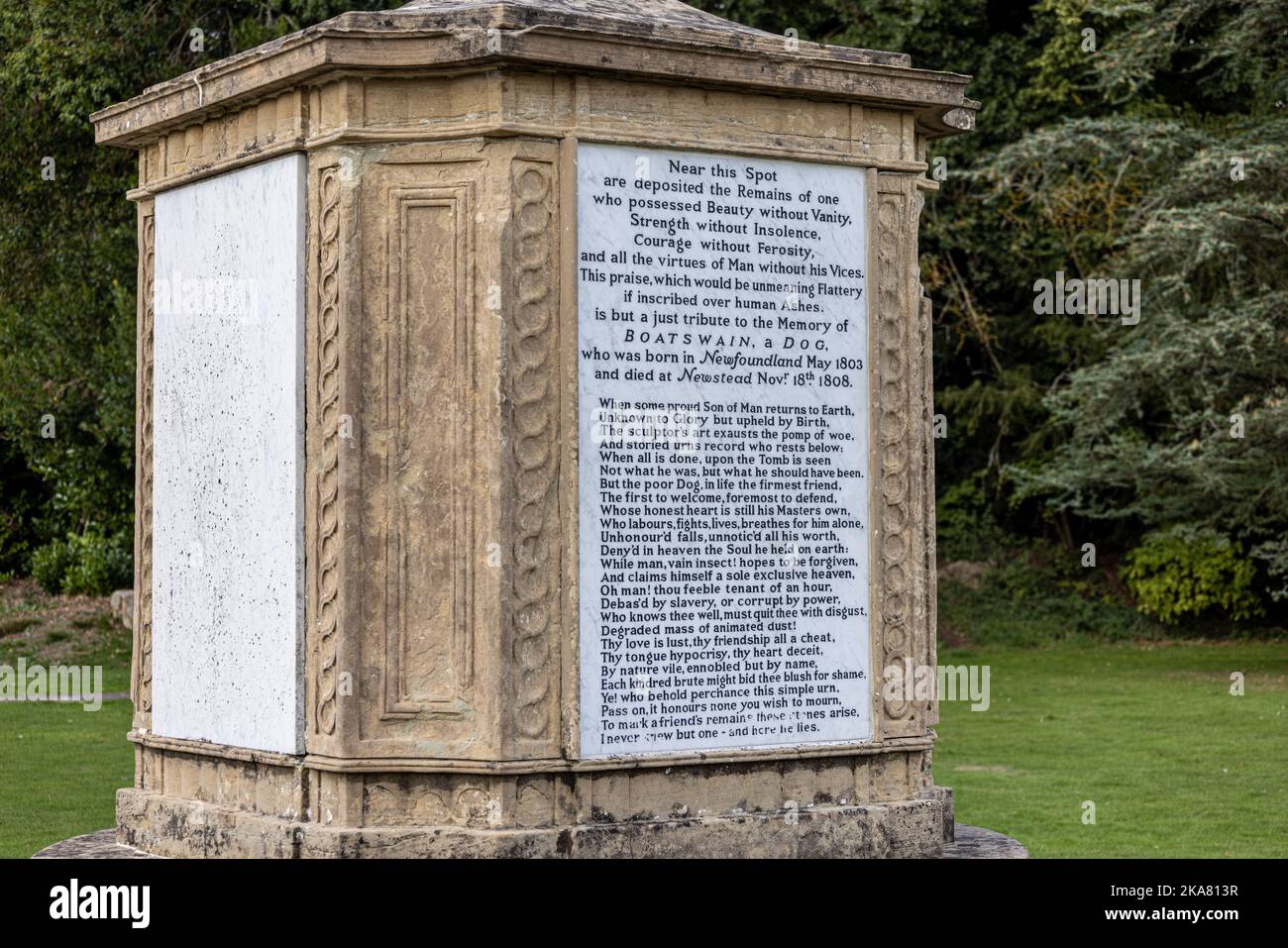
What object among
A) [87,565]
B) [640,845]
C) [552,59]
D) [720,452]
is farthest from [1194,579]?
[552,59]

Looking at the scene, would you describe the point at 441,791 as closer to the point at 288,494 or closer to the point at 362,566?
the point at 362,566

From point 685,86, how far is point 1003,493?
23057 mm

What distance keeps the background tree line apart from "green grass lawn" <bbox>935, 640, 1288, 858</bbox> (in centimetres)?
237

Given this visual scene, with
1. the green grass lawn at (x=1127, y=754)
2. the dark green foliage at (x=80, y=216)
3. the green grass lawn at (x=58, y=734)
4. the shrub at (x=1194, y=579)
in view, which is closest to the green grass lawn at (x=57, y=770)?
the green grass lawn at (x=58, y=734)

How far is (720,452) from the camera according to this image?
820cm

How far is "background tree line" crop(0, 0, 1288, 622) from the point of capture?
23141 mm

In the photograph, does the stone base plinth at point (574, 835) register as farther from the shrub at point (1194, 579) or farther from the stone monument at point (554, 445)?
the shrub at point (1194, 579)

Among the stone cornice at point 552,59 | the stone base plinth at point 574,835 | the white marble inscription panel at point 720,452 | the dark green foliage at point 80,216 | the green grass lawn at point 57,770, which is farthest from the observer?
the dark green foliage at point 80,216

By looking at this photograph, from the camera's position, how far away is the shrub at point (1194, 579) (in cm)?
2725

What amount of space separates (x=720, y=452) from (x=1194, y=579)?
21.1 metres

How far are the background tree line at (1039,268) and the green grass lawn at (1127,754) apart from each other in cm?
237

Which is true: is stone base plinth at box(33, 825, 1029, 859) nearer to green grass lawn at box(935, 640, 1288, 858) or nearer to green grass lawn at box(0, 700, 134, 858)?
green grass lawn at box(0, 700, 134, 858)

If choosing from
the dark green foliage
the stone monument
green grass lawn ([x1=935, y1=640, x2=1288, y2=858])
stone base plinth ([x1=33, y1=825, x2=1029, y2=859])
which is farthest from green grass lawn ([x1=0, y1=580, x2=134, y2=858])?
green grass lawn ([x1=935, y1=640, x2=1288, y2=858])

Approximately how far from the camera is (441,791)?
7715 millimetres
